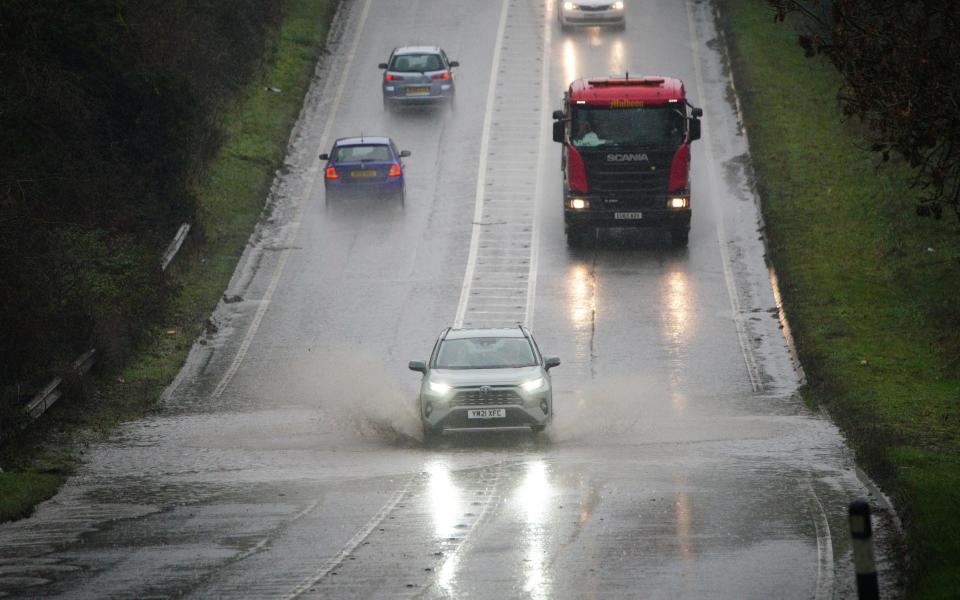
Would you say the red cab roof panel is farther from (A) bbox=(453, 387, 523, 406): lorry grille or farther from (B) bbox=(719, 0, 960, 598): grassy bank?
(A) bbox=(453, 387, 523, 406): lorry grille

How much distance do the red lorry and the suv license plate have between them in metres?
12.9

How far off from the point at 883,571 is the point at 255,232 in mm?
25237

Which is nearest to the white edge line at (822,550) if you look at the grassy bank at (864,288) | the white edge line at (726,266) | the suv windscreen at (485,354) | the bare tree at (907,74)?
the grassy bank at (864,288)

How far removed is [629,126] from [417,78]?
48.2 feet

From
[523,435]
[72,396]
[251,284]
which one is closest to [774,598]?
[523,435]

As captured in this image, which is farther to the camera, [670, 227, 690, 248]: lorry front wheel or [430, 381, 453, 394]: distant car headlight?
[670, 227, 690, 248]: lorry front wheel

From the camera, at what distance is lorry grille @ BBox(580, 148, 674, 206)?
32.9m

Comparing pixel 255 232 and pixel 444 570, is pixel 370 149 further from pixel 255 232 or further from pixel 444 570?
pixel 444 570

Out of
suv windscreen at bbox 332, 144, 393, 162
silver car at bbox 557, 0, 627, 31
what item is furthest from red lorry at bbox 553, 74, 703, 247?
silver car at bbox 557, 0, 627, 31

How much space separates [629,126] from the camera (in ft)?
107

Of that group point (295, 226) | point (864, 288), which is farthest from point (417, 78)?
point (864, 288)

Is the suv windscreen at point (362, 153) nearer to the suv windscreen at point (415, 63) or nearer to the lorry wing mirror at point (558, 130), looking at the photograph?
the lorry wing mirror at point (558, 130)

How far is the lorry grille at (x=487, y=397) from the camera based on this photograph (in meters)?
20.6

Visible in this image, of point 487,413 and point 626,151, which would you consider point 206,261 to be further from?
point 487,413
